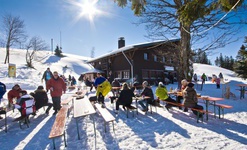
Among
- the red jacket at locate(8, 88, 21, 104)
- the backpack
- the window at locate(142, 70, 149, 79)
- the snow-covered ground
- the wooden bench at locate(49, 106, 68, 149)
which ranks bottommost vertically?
the snow-covered ground

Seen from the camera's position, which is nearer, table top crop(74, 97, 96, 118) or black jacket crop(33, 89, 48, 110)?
table top crop(74, 97, 96, 118)

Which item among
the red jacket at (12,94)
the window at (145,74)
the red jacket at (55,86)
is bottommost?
the red jacket at (12,94)

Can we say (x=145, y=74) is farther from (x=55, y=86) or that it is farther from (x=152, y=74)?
(x=55, y=86)

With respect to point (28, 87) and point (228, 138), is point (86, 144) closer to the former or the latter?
point (228, 138)

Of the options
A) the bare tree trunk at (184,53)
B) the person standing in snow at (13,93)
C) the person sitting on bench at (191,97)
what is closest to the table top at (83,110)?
the person standing in snow at (13,93)

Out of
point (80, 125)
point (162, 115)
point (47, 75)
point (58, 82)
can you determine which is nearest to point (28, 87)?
point (47, 75)

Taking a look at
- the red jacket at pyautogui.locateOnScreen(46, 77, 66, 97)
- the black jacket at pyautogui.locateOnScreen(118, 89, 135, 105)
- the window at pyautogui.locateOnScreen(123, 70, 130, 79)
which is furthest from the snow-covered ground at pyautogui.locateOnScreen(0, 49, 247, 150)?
the window at pyautogui.locateOnScreen(123, 70, 130, 79)

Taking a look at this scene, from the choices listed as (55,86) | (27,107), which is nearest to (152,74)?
(55,86)

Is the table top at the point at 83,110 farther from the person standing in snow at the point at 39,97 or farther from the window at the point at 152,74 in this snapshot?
the window at the point at 152,74

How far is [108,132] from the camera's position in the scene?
15.1 ft

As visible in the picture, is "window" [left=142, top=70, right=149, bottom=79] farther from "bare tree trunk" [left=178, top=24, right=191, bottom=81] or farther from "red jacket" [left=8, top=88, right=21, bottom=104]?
"red jacket" [left=8, top=88, right=21, bottom=104]

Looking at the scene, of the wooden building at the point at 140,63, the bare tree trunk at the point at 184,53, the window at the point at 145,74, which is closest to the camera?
the bare tree trunk at the point at 184,53

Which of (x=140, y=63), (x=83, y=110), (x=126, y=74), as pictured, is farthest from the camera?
(x=126, y=74)

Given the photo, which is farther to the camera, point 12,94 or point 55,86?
point 12,94
